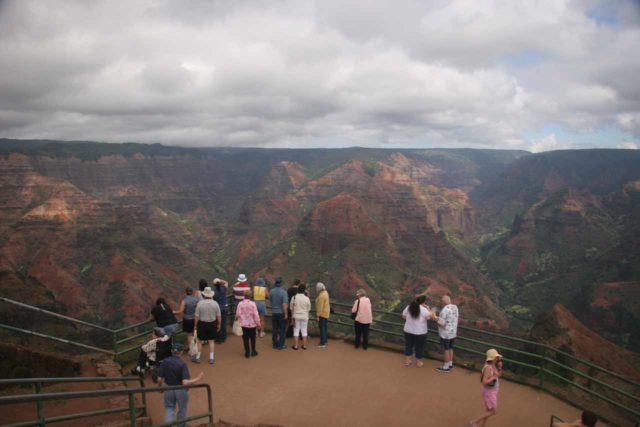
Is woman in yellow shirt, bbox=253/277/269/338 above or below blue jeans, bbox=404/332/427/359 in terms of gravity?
above

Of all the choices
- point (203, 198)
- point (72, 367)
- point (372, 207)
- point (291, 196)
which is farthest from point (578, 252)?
point (203, 198)

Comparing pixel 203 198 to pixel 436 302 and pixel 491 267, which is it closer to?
pixel 491 267

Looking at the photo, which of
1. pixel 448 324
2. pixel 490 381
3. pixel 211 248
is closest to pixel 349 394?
pixel 448 324

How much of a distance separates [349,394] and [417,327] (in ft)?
7.93

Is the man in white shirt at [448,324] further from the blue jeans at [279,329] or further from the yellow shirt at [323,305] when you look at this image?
the blue jeans at [279,329]

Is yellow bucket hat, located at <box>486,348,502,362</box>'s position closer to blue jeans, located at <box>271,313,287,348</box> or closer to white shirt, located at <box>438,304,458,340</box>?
white shirt, located at <box>438,304,458,340</box>

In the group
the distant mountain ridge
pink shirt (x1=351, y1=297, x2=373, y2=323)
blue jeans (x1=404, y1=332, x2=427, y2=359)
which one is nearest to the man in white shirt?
blue jeans (x1=404, y1=332, x2=427, y2=359)

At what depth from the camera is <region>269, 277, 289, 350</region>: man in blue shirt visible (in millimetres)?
11828

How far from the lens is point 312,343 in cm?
1261

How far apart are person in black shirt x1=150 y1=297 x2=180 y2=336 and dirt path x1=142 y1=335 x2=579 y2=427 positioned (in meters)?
1.19

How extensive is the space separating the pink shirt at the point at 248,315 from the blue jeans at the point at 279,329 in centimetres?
89

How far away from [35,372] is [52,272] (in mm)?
69940

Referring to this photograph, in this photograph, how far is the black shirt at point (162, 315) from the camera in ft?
34.1

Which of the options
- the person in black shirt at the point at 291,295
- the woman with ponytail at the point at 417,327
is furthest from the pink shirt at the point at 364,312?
the person in black shirt at the point at 291,295
